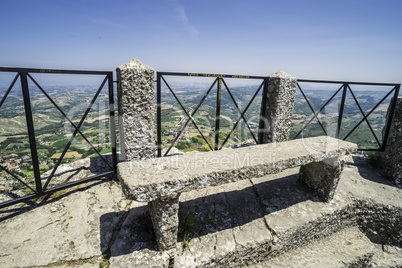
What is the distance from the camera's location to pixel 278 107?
471 centimetres

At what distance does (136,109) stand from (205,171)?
1732mm

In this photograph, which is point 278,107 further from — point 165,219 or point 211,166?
point 165,219

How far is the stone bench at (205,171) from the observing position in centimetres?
234

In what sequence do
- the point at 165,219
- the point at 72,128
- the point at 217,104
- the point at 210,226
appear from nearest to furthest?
the point at 165,219
the point at 210,226
the point at 72,128
the point at 217,104

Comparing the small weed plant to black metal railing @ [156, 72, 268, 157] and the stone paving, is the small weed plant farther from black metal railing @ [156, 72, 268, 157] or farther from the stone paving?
black metal railing @ [156, 72, 268, 157]

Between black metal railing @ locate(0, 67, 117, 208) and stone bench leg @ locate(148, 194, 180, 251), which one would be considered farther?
black metal railing @ locate(0, 67, 117, 208)

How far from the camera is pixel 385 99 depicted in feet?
17.3

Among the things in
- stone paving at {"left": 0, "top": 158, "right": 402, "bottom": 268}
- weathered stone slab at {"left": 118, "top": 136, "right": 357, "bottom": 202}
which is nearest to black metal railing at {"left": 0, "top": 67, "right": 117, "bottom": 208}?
stone paving at {"left": 0, "top": 158, "right": 402, "bottom": 268}

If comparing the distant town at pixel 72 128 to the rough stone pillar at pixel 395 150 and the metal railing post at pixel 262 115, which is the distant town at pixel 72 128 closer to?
the metal railing post at pixel 262 115

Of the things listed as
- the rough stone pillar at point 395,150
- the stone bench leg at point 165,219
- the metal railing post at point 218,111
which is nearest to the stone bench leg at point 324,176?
the metal railing post at point 218,111

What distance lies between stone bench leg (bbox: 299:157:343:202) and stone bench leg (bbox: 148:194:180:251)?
304 centimetres

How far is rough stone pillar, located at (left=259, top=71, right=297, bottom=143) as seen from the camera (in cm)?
464

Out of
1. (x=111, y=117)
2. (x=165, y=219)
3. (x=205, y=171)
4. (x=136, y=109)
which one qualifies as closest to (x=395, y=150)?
(x=205, y=171)

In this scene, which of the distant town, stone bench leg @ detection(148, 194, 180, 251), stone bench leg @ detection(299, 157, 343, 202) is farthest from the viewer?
stone bench leg @ detection(299, 157, 343, 202)
